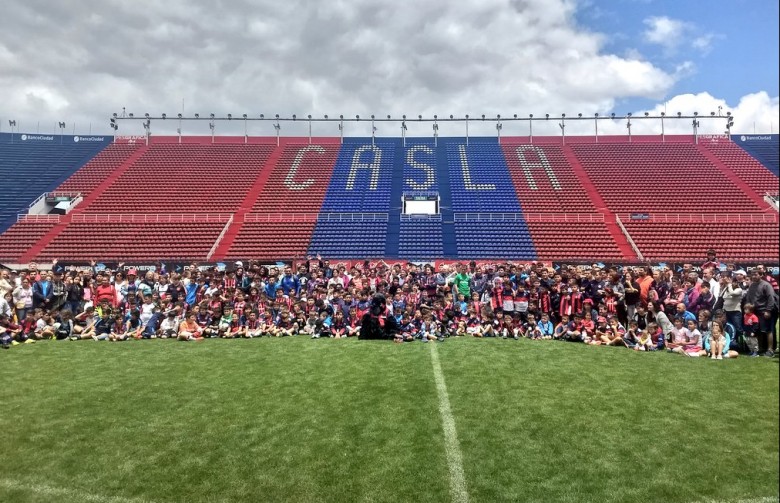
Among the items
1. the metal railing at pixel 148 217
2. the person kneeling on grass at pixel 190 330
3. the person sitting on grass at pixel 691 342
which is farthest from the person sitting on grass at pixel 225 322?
the metal railing at pixel 148 217

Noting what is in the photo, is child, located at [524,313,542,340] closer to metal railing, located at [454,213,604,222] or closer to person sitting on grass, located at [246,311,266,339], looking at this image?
person sitting on grass, located at [246,311,266,339]

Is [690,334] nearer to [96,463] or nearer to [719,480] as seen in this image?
[719,480]

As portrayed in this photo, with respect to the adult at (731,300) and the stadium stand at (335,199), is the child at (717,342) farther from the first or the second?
the stadium stand at (335,199)

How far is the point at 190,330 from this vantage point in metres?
11.9

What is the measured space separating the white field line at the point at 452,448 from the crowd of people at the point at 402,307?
4.38 m

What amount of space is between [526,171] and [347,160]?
16533mm

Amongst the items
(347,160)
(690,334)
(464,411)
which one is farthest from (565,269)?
(347,160)

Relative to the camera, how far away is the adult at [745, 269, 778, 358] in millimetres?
7659

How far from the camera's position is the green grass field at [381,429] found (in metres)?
4.30

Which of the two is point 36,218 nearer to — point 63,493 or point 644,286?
point 63,493

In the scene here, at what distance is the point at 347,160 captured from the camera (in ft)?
139

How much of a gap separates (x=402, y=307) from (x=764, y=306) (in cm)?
794

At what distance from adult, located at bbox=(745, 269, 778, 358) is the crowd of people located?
402mm

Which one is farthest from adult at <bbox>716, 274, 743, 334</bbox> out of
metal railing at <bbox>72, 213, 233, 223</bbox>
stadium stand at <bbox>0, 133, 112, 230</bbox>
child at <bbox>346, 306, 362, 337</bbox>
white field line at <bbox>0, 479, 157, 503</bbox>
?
stadium stand at <bbox>0, 133, 112, 230</bbox>
